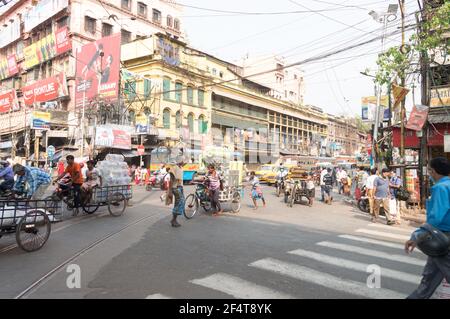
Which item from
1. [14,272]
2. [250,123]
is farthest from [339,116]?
[14,272]

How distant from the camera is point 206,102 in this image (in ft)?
132

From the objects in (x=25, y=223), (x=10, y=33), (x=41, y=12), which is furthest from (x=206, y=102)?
(x=25, y=223)

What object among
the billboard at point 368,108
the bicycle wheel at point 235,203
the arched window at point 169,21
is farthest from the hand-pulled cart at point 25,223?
the arched window at point 169,21

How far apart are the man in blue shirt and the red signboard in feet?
126

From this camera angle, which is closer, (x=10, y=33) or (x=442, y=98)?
(x=442, y=98)

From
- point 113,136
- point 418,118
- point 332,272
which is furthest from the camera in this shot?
point 113,136

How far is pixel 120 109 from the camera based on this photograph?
32125 mm

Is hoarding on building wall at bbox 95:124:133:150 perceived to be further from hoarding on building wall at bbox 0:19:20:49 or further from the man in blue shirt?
hoarding on building wall at bbox 0:19:20:49

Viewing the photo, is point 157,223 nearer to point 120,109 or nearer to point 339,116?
point 120,109

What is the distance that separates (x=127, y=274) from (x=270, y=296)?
2210 millimetres

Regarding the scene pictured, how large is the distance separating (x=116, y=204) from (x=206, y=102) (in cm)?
3046

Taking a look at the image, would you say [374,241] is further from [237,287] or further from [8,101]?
[8,101]

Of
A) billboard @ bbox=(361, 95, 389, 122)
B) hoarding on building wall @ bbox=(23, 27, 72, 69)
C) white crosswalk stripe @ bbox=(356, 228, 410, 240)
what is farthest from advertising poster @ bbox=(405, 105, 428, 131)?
hoarding on building wall @ bbox=(23, 27, 72, 69)

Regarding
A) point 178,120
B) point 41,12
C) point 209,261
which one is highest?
point 41,12
